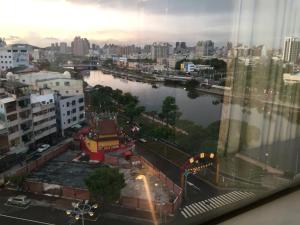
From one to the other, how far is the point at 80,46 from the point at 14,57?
40 cm

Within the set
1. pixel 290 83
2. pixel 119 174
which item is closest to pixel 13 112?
pixel 119 174

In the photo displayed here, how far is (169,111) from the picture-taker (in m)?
3.08

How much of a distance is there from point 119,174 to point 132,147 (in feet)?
1.08

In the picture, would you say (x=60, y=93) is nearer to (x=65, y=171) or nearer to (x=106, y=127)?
(x=106, y=127)

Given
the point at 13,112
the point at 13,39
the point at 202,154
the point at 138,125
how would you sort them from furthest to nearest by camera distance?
the point at 138,125
the point at 202,154
the point at 13,112
the point at 13,39

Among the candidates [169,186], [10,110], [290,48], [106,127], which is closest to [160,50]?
[106,127]

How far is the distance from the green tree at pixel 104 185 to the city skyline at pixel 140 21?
91 cm

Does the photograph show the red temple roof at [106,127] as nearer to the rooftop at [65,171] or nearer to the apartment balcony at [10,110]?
the rooftop at [65,171]

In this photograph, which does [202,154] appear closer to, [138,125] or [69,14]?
[138,125]

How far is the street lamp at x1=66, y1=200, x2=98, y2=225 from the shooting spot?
1.96m

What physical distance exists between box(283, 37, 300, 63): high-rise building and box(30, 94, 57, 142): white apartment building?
1.68 meters

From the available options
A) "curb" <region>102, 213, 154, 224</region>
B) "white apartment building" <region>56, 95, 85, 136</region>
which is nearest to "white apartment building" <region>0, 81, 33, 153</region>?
"white apartment building" <region>56, 95, 85, 136</region>

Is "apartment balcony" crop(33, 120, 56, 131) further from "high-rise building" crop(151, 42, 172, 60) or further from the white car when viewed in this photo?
"high-rise building" crop(151, 42, 172, 60)

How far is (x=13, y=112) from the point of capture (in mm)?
1990
